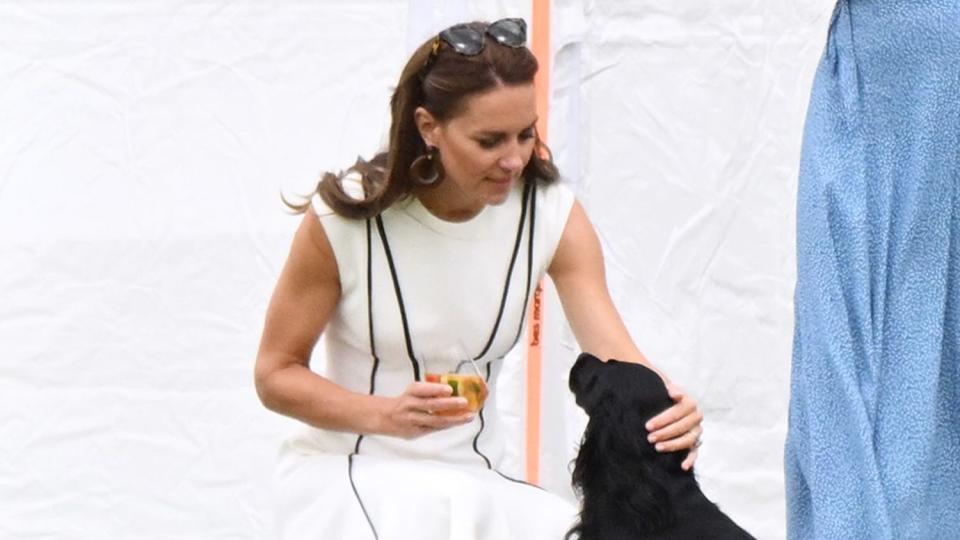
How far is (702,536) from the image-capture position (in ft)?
9.68

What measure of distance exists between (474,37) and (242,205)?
0.84 meters

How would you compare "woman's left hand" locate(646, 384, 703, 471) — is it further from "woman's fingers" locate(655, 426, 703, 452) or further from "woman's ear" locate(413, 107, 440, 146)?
"woman's ear" locate(413, 107, 440, 146)

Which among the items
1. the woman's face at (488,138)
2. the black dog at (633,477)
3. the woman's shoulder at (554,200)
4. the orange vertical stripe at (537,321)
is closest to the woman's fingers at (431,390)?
the black dog at (633,477)

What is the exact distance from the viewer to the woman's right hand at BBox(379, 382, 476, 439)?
9.59 ft

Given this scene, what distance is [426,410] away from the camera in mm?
2941

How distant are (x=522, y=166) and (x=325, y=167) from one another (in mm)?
755

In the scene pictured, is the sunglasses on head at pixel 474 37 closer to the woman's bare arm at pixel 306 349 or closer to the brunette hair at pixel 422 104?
the brunette hair at pixel 422 104

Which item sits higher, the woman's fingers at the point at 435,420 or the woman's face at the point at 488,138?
the woman's face at the point at 488,138

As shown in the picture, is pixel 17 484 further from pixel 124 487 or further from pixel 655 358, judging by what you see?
pixel 655 358

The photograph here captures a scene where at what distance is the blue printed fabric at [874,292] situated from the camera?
272 centimetres

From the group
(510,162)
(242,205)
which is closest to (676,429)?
(510,162)

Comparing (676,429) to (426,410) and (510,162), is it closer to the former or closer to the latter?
(426,410)

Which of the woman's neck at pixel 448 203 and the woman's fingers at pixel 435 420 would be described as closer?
the woman's fingers at pixel 435 420

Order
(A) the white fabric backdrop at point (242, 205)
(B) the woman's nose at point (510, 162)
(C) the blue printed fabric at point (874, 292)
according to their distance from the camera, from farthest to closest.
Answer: (A) the white fabric backdrop at point (242, 205)
(B) the woman's nose at point (510, 162)
(C) the blue printed fabric at point (874, 292)
